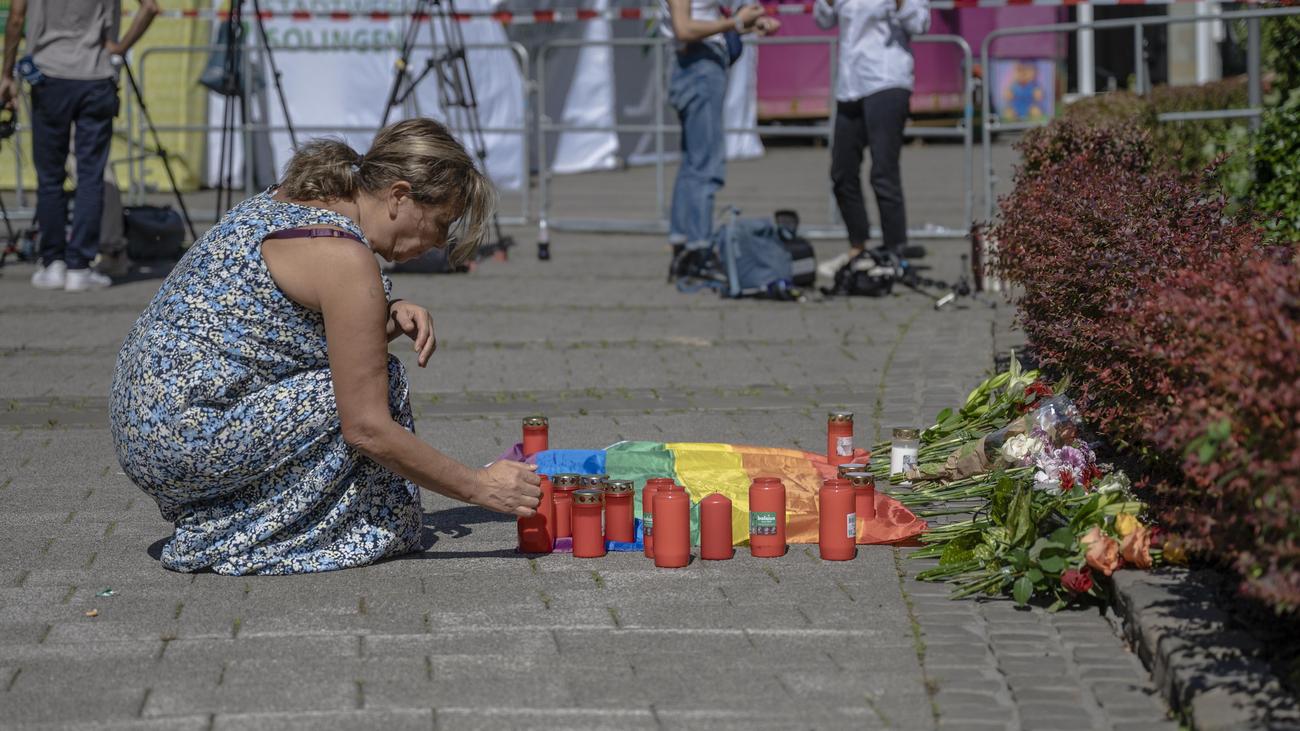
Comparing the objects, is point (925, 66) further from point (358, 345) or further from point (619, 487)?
point (358, 345)

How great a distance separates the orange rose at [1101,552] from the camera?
13.7 ft

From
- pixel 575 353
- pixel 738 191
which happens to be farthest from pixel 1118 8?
pixel 575 353

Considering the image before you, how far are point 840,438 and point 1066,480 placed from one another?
3.26ft

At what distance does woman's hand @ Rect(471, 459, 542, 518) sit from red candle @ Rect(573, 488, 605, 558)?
22 cm

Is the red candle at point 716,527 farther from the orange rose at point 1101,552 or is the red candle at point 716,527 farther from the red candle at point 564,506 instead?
the orange rose at point 1101,552

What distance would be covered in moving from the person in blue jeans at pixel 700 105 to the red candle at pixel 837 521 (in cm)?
550

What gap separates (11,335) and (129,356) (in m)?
4.76

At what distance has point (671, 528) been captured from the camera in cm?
466

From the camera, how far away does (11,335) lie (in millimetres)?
8844

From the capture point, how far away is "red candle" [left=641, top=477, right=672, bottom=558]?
4789 millimetres

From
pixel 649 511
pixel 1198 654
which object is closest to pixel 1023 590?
pixel 1198 654

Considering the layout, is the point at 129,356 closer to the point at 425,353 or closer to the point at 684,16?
the point at 425,353

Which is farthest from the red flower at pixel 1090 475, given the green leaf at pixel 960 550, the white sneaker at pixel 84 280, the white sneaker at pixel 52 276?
the white sneaker at pixel 52 276

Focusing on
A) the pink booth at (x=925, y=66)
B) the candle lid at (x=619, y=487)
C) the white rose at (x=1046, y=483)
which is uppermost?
the pink booth at (x=925, y=66)
